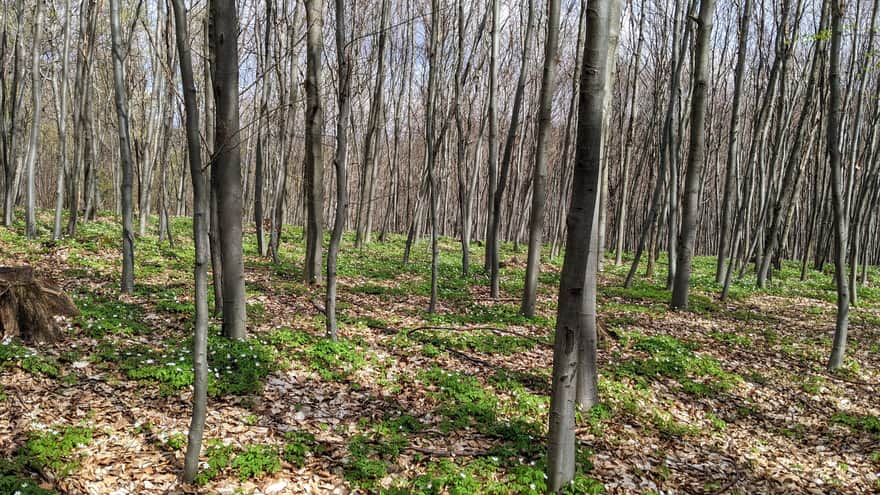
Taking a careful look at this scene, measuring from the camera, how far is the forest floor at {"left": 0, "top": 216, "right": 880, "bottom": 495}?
4668 mm

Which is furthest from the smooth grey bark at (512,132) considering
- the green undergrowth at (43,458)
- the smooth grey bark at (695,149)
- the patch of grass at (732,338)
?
the green undergrowth at (43,458)

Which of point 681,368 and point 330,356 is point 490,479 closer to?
point 330,356

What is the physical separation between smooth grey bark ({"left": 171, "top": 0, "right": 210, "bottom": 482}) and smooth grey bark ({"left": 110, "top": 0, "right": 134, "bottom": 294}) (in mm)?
5534

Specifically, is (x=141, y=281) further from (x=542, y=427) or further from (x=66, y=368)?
(x=542, y=427)

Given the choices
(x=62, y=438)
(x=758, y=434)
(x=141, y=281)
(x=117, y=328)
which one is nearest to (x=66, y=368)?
(x=117, y=328)

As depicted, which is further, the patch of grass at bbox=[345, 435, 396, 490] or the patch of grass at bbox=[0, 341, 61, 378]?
the patch of grass at bbox=[0, 341, 61, 378]

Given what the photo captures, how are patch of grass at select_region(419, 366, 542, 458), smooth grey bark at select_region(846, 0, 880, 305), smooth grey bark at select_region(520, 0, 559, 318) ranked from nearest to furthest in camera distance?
patch of grass at select_region(419, 366, 542, 458)
smooth grey bark at select_region(520, 0, 559, 318)
smooth grey bark at select_region(846, 0, 880, 305)

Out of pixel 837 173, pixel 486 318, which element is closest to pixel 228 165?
pixel 486 318

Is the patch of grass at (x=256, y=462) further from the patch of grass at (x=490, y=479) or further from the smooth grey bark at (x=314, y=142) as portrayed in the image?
the smooth grey bark at (x=314, y=142)

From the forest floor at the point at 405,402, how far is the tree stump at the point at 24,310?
11.6 inches

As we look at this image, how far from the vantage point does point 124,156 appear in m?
8.85

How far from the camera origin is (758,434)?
21.4 feet

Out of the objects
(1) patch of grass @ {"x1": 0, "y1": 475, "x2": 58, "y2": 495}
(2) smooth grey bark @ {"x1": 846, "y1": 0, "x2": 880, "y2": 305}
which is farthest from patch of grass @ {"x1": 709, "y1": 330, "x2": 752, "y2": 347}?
(1) patch of grass @ {"x1": 0, "y1": 475, "x2": 58, "y2": 495}

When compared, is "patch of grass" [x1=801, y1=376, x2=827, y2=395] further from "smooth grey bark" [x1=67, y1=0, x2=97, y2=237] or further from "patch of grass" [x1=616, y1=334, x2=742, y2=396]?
"smooth grey bark" [x1=67, y1=0, x2=97, y2=237]
